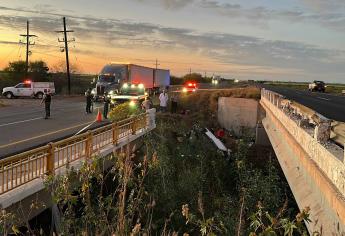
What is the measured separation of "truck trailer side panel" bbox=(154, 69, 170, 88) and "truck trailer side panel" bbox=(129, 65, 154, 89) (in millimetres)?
4277

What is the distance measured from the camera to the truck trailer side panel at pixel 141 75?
47.2 m

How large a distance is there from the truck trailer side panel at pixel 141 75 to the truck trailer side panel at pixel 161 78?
4.28 meters

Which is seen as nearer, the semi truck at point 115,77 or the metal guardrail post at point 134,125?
the metal guardrail post at point 134,125

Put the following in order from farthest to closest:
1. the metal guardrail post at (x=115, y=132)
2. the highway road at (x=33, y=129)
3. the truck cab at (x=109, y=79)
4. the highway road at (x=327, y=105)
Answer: the truck cab at (x=109, y=79) → the highway road at (x=327, y=105) → the highway road at (x=33, y=129) → the metal guardrail post at (x=115, y=132)

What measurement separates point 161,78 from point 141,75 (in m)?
16.7

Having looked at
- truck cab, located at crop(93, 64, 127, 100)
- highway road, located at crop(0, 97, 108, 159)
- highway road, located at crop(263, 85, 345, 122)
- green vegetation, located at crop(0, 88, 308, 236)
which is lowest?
green vegetation, located at crop(0, 88, 308, 236)

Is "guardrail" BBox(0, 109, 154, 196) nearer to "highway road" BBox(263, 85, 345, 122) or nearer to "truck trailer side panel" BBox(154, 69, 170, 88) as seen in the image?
"highway road" BBox(263, 85, 345, 122)

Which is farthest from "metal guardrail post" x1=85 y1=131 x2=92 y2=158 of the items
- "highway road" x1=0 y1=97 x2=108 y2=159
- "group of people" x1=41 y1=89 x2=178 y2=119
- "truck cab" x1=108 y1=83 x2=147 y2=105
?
"truck cab" x1=108 y1=83 x2=147 y2=105

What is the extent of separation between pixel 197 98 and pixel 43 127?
2033cm

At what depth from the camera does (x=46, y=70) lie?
78.8 meters

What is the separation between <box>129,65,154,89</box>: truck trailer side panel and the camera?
47.2 meters

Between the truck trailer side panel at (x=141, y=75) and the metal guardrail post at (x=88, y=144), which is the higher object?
the truck trailer side panel at (x=141, y=75)

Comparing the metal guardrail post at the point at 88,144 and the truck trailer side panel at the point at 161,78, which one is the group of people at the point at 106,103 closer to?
the metal guardrail post at the point at 88,144

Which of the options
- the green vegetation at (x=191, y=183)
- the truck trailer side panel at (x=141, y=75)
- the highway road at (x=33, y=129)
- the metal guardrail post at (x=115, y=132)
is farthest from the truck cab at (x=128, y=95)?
the metal guardrail post at (x=115, y=132)
